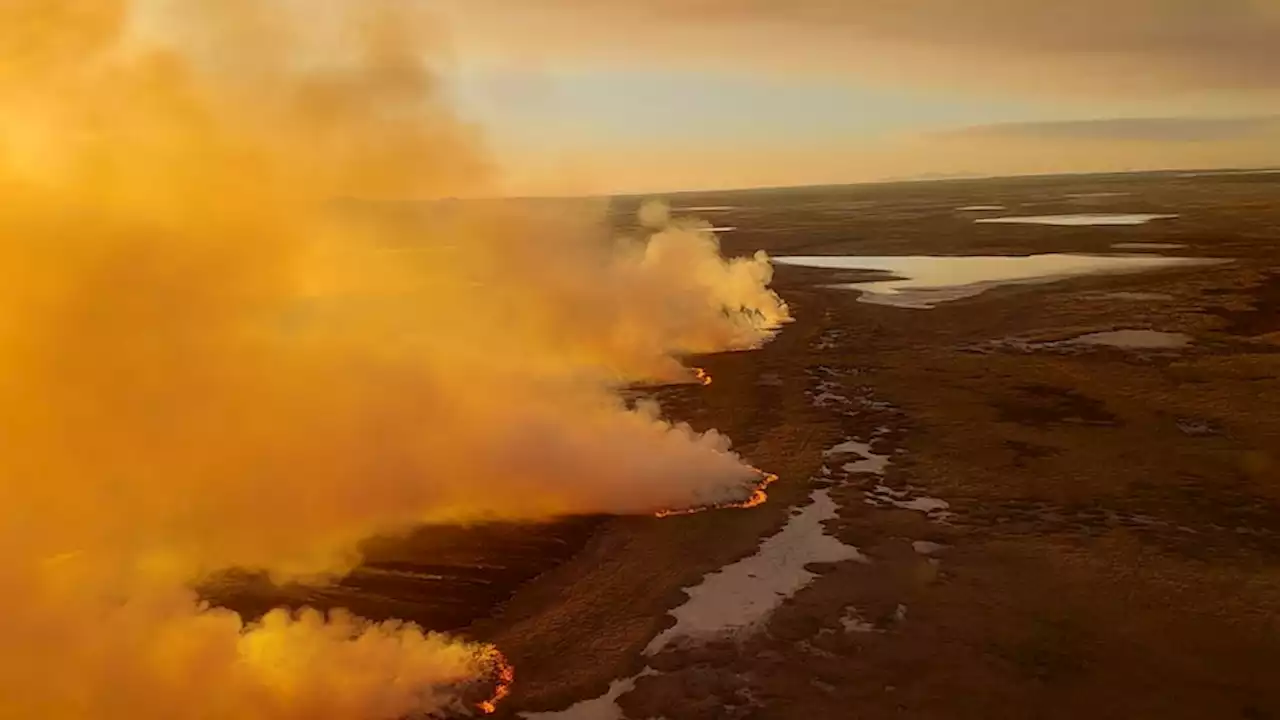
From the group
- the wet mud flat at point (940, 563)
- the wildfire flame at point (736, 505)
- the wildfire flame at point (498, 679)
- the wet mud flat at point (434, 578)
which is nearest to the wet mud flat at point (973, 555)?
the wet mud flat at point (940, 563)

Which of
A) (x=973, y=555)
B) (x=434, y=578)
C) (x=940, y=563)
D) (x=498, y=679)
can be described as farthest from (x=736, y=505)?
(x=498, y=679)

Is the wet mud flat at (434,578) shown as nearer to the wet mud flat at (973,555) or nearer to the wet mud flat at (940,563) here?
the wet mud flat at (940,563)

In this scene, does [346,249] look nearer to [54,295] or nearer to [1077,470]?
[54,295]

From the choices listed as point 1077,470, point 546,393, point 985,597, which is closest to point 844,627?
point 985,597

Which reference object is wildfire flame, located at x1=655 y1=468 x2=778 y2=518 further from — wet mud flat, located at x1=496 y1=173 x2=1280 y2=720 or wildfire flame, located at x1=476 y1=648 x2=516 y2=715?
wildfire flame, located at x1=476 y1=648 x2=516 y2=715

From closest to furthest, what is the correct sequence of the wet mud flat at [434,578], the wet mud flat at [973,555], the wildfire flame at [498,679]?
the wildfire flame at [498,679], the wet mud flat at [973,555], the wet mud flat at [434,578]

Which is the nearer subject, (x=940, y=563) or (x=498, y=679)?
(x=498, y=679)

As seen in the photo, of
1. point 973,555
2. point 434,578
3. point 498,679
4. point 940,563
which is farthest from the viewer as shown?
point 973,555

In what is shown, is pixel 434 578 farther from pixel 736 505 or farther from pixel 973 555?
pixel 973 555
